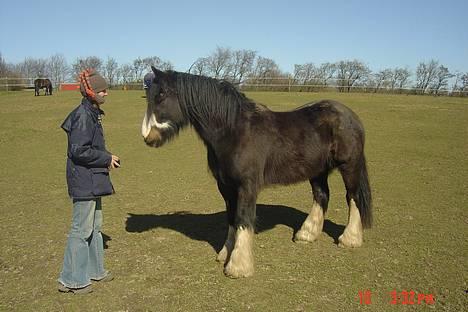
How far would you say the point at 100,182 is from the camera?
365cm

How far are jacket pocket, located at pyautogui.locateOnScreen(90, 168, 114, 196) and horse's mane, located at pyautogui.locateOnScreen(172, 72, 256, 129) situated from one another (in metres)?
1.11

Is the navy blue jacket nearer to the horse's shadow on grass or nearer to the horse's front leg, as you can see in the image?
the horse's front leg

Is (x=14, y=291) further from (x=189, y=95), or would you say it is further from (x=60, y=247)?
(x=189, y=95)

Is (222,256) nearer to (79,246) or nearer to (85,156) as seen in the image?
(79,246)

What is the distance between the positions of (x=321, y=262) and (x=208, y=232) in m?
1.73

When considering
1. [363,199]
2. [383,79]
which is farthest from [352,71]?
[363,199]

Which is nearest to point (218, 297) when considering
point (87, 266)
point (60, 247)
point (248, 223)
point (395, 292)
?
point (248, 223)

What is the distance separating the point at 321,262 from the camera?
4465 millimetres

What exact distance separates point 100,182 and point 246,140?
160cm

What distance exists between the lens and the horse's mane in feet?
13.5

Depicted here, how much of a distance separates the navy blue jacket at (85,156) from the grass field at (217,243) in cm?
108

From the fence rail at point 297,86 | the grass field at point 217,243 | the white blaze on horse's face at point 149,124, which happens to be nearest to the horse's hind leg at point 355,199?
the grass field at point 217,243

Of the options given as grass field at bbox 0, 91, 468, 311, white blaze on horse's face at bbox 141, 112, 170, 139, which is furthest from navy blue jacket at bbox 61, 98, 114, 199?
grass field at bbox 0, 91, 468, 311

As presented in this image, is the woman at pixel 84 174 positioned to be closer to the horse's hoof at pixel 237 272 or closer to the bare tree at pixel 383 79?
the horse's hoof at pixel 237 272
